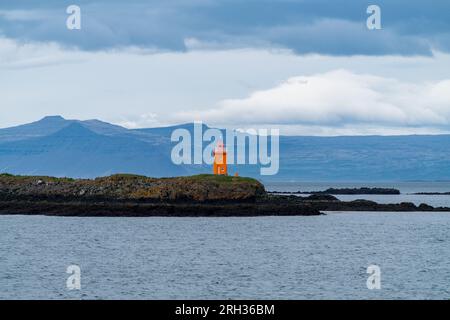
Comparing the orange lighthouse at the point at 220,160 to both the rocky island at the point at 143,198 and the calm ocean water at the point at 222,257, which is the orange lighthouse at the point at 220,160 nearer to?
the rocky island at the point at 143,198

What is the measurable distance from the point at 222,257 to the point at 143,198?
3332 cm

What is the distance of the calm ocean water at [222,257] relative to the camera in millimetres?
37375

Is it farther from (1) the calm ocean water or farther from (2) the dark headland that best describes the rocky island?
(1) the calm ocean water

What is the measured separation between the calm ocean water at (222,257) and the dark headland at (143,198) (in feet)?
3.95

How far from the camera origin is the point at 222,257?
161 ft

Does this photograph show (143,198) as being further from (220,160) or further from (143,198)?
(220,160)

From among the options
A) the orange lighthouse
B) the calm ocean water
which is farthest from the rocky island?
the orange lighthouse

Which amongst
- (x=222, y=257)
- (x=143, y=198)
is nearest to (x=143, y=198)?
(x=143, y=198)

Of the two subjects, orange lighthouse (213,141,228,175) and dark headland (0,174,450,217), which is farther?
orange lighthouse (213,141,228,175)

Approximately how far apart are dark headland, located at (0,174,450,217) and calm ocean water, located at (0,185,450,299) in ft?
3.95

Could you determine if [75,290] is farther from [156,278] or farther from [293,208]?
[293,208]

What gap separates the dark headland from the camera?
251 ft
